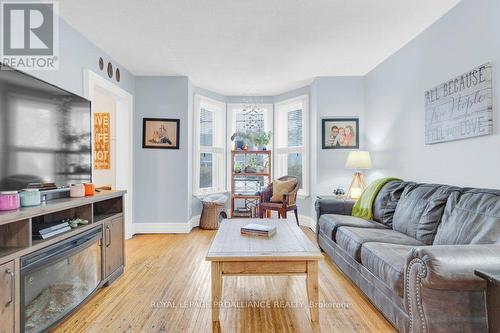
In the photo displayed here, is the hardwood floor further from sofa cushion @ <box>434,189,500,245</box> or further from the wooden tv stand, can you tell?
sofa cushion @ <box>434,189,500,245</box>

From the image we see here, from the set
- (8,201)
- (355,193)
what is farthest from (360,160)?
(8,201)

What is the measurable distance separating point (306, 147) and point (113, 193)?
3.36m

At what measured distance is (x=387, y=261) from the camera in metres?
1.87

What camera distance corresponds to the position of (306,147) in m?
5.01

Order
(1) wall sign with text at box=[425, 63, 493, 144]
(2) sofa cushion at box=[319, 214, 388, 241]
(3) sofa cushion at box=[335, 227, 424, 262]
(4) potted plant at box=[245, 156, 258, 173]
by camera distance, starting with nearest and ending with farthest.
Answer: (1) wall sign with text at box=[425, 63, 493, 144], (3) sofa cushion at box=[335, 227, 424, 262], (2) sofa cushion at box=[319, 214, 388, 241], (4) potted plant at box=[245, 156, 258, 173]

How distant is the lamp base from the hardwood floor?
1.32m

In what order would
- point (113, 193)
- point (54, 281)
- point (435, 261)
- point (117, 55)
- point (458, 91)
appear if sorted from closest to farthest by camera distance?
point (435, 261) → point (54, 281) → point (458, 91) → point (113, 193) → point (117, 55)

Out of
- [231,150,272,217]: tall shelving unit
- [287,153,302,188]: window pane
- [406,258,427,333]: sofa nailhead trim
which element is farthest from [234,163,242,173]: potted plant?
[406,258,427,333]: sofa nailhead trim

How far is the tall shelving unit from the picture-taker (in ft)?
17.3

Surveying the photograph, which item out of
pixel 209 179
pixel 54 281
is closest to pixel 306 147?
pixel 209 179

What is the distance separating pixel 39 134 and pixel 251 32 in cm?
220

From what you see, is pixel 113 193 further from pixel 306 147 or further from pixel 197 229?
pixel 306 147

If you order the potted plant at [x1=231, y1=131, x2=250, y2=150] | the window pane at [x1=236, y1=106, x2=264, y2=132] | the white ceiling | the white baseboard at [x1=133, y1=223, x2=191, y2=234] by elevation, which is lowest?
the white baseboard at [x1=133, y1=223, x2=191, y2=234]

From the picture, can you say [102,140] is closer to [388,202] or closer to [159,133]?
[159,133]
